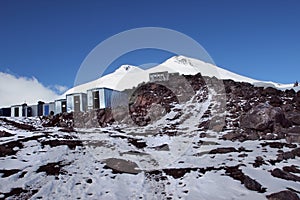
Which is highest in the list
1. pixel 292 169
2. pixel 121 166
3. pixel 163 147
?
pixel 163 147

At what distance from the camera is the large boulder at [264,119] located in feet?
72.6

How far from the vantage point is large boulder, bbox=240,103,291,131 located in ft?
72.6

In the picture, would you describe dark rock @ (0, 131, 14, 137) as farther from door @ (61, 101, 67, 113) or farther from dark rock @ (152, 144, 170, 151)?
door @ (61, 101, 67, 113)

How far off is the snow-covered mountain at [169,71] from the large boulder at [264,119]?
3062 cm

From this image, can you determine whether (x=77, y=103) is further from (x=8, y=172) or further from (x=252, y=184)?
(x=252, y=184)

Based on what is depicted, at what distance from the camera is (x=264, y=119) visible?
22.4 meters

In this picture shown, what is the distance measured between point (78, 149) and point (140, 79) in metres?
35.6

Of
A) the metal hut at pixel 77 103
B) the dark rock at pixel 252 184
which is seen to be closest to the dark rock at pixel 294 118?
the dark rock at pixel 252 184

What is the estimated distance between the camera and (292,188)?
1106cm

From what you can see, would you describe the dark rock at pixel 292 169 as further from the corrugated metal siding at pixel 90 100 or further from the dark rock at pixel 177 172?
the corrugated metal siding at pixel 90 100

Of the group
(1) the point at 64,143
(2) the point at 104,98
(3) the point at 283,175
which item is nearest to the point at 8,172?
(1) the point at 64,143

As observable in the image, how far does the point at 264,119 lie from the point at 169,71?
44479mm

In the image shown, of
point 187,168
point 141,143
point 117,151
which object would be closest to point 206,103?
point 141,143

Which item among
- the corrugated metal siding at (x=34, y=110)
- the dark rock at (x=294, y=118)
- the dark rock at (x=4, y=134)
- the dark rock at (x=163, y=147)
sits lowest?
the dark rock at (x=163, y=147)
